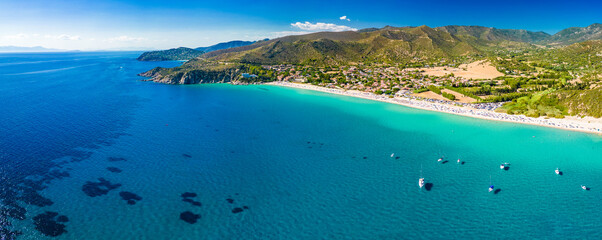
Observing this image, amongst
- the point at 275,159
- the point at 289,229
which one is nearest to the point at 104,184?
the point at 275,159

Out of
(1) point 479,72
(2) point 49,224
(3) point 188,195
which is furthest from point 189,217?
(1) point 479,72

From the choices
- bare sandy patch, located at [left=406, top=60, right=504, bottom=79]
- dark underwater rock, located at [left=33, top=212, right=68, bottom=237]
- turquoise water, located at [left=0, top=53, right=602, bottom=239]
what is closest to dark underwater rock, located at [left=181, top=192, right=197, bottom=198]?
turquoise water, located at [left=0, top=53, right=602, bottom=239]

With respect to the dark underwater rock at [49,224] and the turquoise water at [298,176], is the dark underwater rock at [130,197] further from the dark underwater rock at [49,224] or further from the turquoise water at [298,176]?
the dark underwater rock at [49,224]

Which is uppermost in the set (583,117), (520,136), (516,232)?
(583,117)

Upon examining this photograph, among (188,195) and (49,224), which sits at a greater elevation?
(188,195)

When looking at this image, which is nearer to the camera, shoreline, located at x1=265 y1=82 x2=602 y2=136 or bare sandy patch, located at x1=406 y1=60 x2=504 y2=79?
shoreline, located at x1=265 y1=82 x2=602 y2=136

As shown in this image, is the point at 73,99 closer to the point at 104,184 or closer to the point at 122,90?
the point at 122,90

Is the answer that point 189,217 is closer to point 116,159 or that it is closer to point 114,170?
point 114,170

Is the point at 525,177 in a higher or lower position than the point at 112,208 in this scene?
higher

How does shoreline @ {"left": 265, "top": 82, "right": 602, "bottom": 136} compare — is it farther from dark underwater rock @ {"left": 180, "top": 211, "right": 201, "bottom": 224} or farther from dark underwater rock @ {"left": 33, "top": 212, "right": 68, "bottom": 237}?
dark underwater rock @ {"left": 33, "top": 212, "right": 68, "bottom": 237}
